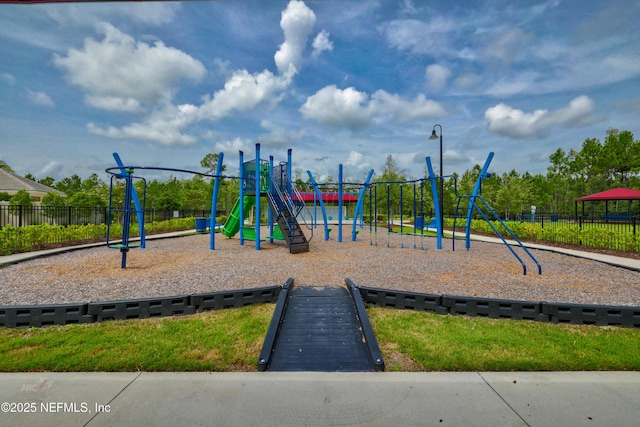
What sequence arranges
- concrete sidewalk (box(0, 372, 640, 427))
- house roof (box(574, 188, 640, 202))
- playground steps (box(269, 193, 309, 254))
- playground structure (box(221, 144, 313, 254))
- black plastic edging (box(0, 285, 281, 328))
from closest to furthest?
concrete sidewalk (box(0, 372, 640, 427)), black plastic edging (box(0, 285, 281, 328)), playground steps (box(269, 193, 309, 254)), playground structure (box(221, 144, 313, 254)), house roof (box(574, 188, 640, 202))

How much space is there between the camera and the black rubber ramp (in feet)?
11.2

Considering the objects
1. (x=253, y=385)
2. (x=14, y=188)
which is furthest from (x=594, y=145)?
(x=14, y=188)

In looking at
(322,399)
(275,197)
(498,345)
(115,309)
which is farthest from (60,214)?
(498,345)

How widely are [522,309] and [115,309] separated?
6.06m

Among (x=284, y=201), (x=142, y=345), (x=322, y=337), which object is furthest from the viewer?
(x=284, y=201)

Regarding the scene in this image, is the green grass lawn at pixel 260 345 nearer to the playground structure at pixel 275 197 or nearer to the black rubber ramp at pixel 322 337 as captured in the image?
the black rubber ramp at pixel 322 337

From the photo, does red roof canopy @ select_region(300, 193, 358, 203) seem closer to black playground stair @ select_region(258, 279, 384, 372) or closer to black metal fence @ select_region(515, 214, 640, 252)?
black metal fence @ select_region(515, 214, 640, 252)

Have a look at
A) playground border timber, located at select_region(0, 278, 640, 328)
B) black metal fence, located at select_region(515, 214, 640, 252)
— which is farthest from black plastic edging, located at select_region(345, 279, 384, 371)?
black metal fence, located at select_region(515, 214, 640, 252)

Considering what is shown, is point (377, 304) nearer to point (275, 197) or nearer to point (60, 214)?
point (275, 197)

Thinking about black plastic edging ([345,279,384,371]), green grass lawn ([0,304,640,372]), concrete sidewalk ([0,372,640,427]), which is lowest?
concrete sidewalk ([0,372,640,427])

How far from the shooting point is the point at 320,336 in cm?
412

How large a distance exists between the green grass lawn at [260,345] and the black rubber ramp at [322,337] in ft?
0.77

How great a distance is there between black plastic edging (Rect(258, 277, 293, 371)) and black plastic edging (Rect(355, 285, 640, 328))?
1.74 metres

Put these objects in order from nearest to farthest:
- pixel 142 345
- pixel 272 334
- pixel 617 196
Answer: pixel 142 345 → pixel 272 334 → pixel 617 196
